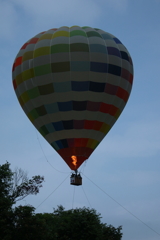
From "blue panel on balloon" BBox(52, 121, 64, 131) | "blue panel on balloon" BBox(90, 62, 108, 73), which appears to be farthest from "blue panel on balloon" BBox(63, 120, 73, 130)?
"blue panel on balloon" BBox(90, 62, 108, 73)

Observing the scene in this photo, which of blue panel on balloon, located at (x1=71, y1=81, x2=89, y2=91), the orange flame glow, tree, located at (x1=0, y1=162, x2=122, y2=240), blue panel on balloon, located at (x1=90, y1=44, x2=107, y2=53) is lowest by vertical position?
tree, located at (x1=0, y1=162, x2=122, y2=240)

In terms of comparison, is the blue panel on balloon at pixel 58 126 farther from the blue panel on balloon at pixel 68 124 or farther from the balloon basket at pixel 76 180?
the balloon basket at pixel 76 180

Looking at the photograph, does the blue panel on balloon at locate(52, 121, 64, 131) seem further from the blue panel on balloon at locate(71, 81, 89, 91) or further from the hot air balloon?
the blue panel on balloon at locate(71, 81, 89, 91)

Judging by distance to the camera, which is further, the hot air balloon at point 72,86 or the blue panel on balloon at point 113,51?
the blue panel on balloon at point 113,51

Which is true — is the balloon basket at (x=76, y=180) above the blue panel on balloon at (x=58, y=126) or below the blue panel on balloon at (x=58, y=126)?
below

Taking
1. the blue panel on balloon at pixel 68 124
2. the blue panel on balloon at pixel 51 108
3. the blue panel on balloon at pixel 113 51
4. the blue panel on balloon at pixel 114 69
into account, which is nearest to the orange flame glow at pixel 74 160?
the blue panel on balloon at pixel 68 124

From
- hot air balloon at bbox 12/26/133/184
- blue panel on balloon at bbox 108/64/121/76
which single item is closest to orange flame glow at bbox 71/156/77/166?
→ hot air balloon at bbox 12/26/133/184

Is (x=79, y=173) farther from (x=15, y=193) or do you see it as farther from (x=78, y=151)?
(x=15, y=193)

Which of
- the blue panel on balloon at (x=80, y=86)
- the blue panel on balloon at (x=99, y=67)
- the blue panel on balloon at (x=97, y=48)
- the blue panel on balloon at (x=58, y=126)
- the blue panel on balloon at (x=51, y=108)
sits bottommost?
the blue panel on balloon at (x=58, y=126)

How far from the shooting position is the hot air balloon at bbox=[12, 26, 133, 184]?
98.5ft

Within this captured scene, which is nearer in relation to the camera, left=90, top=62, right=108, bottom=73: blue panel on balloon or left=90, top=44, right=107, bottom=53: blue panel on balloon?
left=90, top=62, right=108, bottom=73: blue panel on balloon

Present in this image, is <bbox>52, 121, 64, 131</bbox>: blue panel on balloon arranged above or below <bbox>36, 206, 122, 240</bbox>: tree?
above

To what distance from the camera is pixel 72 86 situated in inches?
1180

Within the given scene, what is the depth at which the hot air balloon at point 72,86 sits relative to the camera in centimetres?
3003
